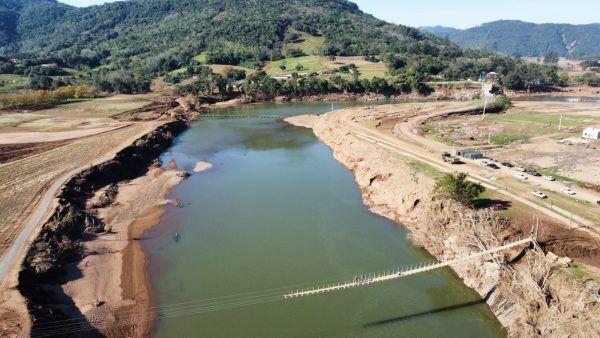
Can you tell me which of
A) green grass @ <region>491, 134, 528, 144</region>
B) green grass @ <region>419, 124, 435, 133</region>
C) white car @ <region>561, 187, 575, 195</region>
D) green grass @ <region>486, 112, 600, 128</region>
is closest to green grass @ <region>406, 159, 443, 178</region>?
white car @ <region>561, 187, 575, 195</region>

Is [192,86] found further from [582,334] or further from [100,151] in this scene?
[582,334]

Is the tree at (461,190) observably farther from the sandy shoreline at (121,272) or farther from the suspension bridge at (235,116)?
the suspension bridge at (235,116)

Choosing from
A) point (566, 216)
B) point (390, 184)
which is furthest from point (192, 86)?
point (566, 216)

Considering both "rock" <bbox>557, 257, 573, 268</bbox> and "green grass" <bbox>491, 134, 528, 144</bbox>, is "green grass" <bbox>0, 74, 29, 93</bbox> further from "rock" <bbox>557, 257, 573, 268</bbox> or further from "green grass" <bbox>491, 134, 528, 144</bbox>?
"rock" <bbox>557, 257, 573, 268</bbox>

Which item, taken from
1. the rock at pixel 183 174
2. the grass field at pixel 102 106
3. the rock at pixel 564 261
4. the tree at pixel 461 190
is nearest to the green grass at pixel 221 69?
the grass field at pixel 102 106

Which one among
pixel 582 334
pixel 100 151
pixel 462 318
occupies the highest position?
pixel 100 151

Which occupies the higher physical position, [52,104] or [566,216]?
[52,104]

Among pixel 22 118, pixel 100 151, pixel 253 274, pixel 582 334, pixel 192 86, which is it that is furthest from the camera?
pixel 192 86
